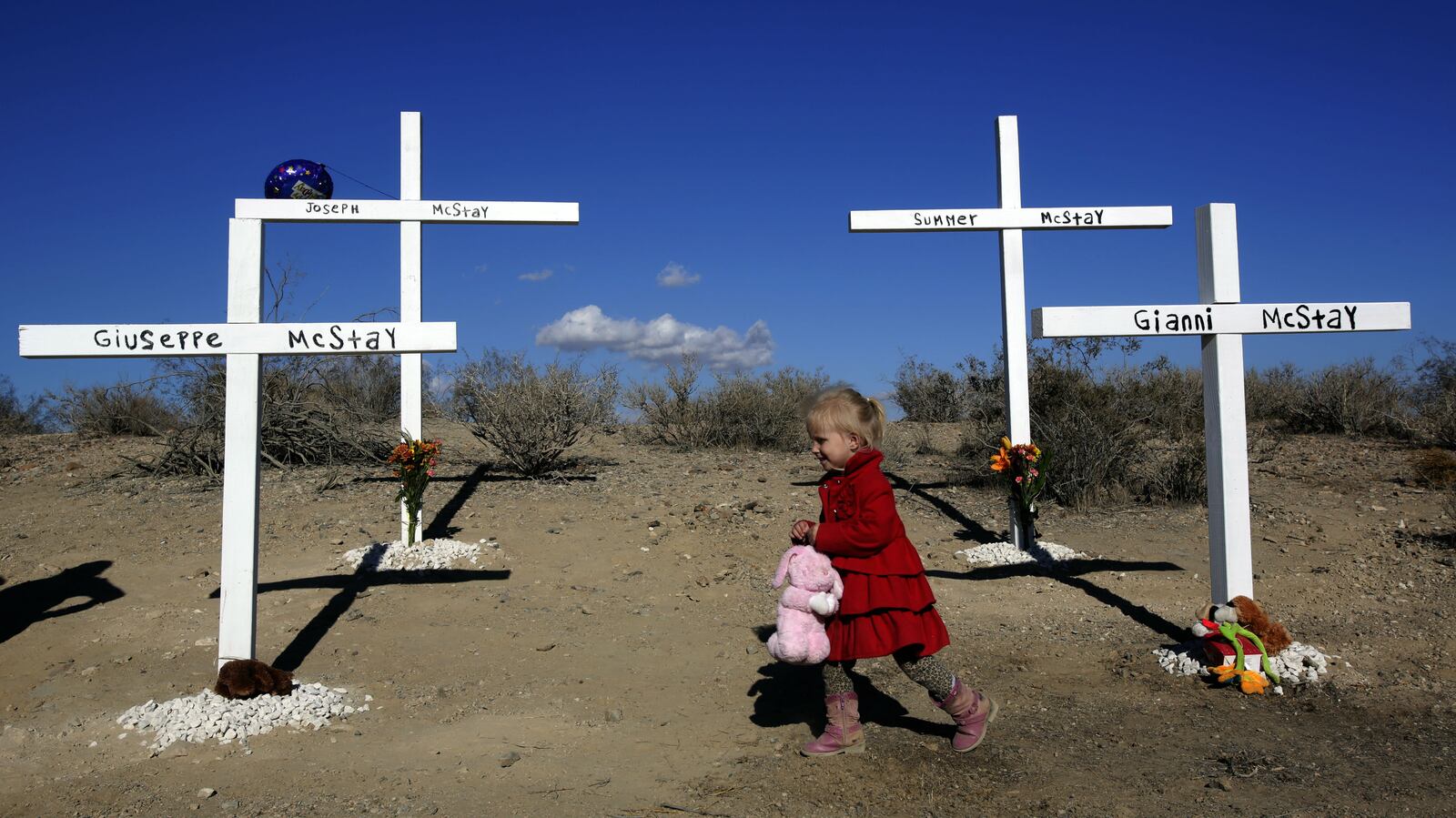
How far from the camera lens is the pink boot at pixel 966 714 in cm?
370

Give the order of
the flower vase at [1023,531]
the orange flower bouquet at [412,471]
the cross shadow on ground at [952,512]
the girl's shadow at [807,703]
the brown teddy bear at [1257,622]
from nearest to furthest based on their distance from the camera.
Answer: the girl's shadow at [807,703] < the brown teddy bear at [1257,622] < the orange flower bouquet at [412,471] < the flower vase at [1023,531] < the cross shadow on ground at [952,512]

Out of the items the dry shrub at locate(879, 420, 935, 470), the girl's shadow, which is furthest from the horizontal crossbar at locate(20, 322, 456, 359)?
the dry shrub at locate(879, 420, 935, 470)

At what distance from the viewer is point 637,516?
845 cm

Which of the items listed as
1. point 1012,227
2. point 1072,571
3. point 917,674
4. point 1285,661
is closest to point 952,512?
point 1072,571

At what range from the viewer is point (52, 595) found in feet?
20.4

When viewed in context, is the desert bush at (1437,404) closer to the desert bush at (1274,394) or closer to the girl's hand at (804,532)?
the desert bush at (1274,394)

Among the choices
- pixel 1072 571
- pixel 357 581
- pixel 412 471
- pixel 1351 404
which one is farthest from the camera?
pixel 1351 404

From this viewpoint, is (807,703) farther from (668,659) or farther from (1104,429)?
(1104,429)

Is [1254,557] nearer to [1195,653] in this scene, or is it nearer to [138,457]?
[1195,653]

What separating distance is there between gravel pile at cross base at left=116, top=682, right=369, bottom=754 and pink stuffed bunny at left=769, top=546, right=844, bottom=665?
2132 mm

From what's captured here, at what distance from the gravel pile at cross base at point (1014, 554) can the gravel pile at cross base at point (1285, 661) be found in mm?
2338

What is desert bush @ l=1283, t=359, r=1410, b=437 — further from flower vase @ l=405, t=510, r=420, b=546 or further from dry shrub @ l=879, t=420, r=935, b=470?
flower vase @ l=405, t=510, r=420, b=546

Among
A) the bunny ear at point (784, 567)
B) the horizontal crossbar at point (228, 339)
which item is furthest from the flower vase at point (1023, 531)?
the horizontal crossbar at point (228, 339)

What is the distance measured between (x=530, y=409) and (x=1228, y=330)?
6680 millimetres
